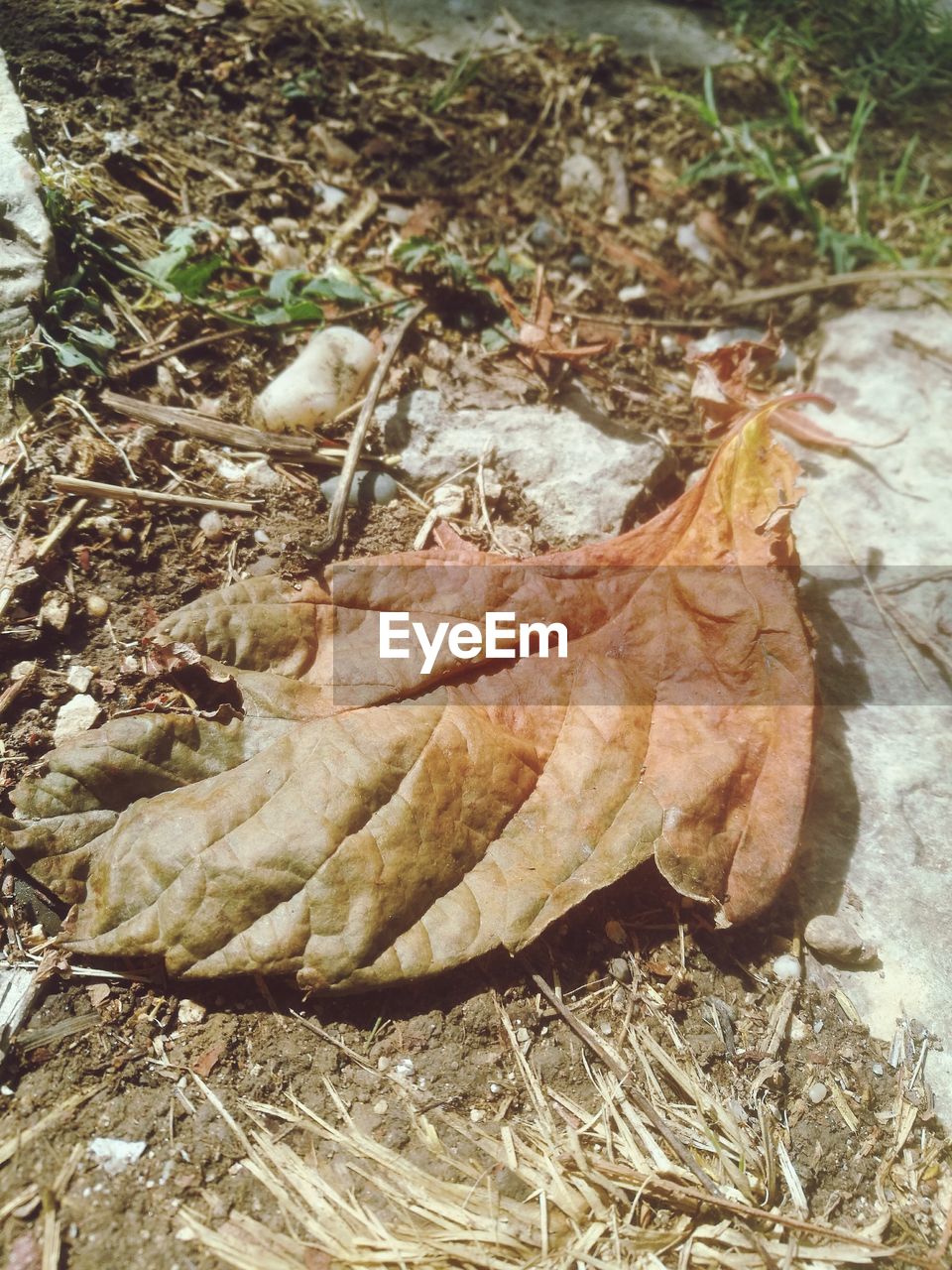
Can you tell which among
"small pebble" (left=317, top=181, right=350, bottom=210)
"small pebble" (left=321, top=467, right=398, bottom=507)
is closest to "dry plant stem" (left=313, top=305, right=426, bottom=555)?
"small pebble" (left=321, top=467, right=398, bottom=507)

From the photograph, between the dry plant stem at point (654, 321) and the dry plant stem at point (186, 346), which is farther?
the dry plant stem at point (654, 321)

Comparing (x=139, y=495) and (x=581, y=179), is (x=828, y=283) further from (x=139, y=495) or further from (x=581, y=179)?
(x=139, y=495)

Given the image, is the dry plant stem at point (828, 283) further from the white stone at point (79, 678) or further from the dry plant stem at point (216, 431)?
the white stone at point (79, 678)

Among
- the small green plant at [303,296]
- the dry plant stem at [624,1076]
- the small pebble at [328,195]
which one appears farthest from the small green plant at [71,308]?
the dry plant stem at [624,1076]

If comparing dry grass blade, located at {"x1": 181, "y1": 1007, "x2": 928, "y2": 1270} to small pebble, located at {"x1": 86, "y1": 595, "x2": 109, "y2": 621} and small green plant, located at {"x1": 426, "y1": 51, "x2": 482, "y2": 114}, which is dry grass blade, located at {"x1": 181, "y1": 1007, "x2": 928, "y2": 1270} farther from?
small green plant, located at {"x1": 426, "y1": 51, "x2": 482, "y2": 114}

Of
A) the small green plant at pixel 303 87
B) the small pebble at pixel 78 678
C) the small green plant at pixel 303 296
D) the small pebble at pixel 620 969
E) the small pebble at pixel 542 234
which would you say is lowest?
the small pebble at pixel 620 969

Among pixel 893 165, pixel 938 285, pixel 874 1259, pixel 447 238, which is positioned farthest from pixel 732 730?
pixel 893 165

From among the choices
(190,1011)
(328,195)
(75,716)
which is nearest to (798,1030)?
(190,1011)
